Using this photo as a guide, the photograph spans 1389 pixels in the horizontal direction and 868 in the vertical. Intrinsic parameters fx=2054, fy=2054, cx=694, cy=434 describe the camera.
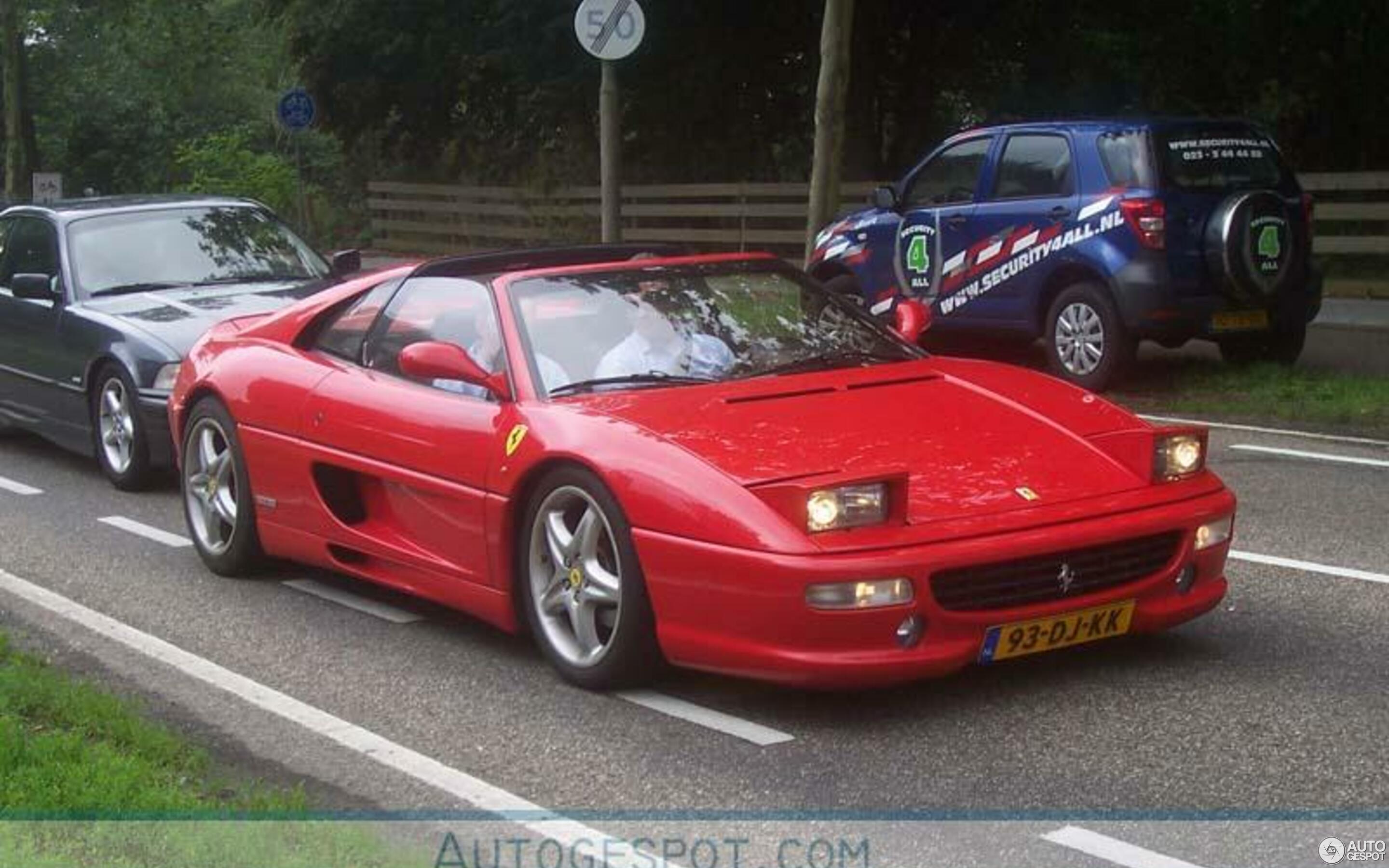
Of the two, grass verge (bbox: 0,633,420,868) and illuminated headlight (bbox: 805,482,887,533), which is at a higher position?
illuminated headlight (bbox: 805,482,887,533)

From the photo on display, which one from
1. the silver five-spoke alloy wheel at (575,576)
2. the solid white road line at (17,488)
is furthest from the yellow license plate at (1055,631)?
the solid white road line at (17,488)

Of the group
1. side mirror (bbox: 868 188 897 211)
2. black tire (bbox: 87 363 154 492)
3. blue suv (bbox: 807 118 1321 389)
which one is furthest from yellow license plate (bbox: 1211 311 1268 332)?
black tire (bbox: 87 363 154 492)

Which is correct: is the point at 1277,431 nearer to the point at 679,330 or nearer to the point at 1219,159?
the point at 1219,159

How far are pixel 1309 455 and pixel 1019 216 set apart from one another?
376 centimetres

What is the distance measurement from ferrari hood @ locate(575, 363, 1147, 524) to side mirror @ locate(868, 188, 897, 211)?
803 centimetres

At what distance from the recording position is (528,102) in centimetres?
3431

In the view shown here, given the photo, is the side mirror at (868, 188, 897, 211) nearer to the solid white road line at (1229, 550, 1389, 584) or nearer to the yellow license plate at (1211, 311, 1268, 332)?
the yellow license plate at (1211, 311, 1268, 332)

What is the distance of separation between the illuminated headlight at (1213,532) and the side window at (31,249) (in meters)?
7.85

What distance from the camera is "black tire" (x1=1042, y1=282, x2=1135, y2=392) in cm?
1393

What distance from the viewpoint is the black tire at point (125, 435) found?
35.3 feet

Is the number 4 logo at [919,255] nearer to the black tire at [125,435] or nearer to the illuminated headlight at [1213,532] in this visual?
the black tire at [125,435]

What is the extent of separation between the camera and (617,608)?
20.6ft

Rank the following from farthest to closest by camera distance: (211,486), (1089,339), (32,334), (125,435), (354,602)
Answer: (1089,339) → (32,334) → (125,435) → (211,486) → (354,602)

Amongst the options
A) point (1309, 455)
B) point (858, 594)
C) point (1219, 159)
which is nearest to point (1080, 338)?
point (1219, 159)
